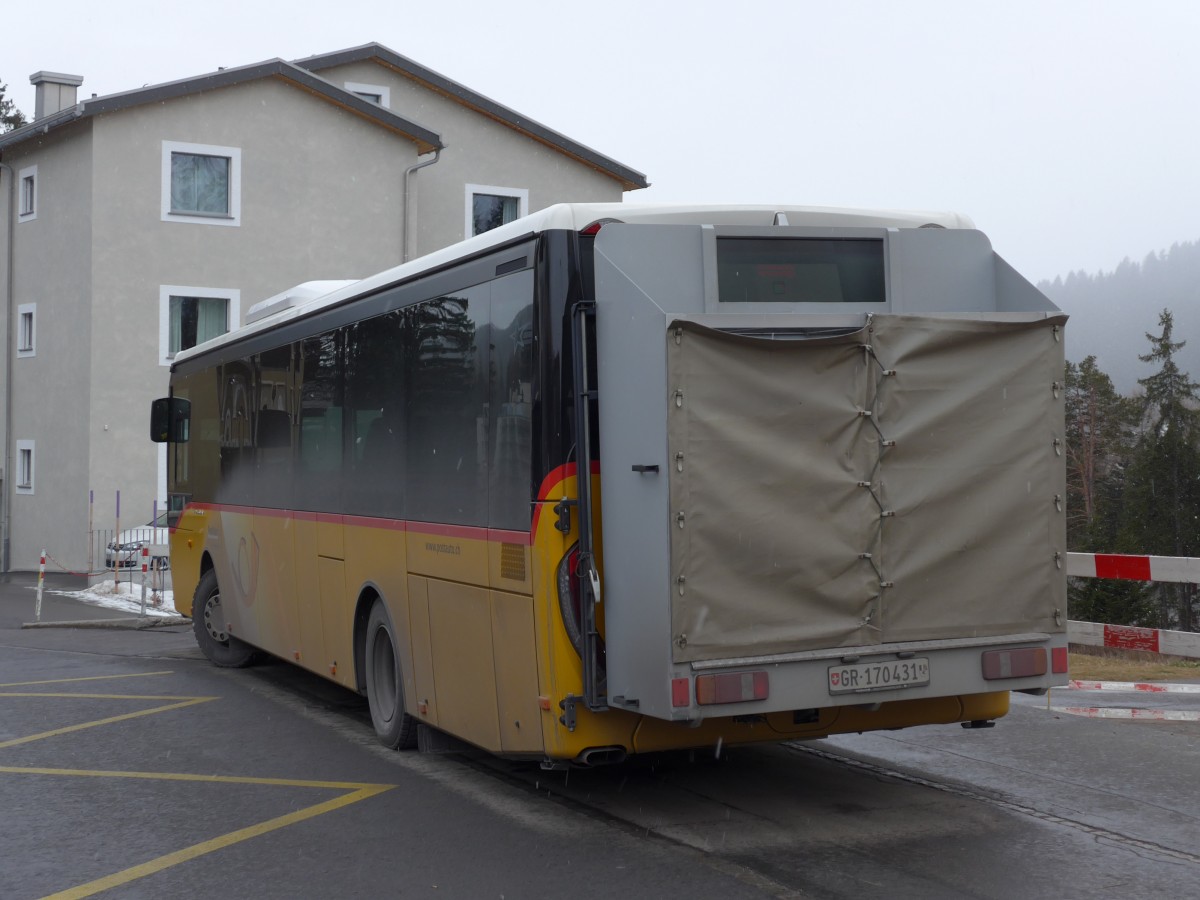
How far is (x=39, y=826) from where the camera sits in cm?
729

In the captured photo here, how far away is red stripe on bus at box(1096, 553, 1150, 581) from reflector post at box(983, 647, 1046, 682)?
5062mm

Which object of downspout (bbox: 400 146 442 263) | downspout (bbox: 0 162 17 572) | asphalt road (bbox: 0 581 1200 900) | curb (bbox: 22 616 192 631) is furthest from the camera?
downspout (bbox: 400 146 442 263)

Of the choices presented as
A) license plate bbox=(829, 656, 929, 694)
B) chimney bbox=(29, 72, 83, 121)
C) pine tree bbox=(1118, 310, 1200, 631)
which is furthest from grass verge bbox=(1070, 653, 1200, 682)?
pine tree bbox=(1118, 310, 1200, 631)

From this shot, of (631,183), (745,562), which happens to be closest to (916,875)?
(745,562)

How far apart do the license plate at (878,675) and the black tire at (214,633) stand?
8509 millimetres

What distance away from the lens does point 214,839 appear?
22.8 feet

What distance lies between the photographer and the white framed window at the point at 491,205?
3769 centimetres

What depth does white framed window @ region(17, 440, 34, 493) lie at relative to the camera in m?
34.2

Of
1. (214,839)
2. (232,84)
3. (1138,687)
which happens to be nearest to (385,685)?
(214,839)

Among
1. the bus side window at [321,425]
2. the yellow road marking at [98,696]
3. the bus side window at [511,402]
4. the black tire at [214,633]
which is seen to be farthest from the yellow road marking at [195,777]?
the black tire at [214,633]

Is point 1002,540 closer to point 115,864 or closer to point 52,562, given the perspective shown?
point 115,864

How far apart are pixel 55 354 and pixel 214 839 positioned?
28.4 meters

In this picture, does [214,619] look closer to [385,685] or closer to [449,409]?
[385,685]

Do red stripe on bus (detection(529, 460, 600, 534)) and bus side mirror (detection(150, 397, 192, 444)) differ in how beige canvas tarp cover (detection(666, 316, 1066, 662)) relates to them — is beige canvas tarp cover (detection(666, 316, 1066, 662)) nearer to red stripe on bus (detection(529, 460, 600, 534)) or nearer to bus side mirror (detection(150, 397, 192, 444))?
red stripe on bus (detection(529, 460, 600, 534))
